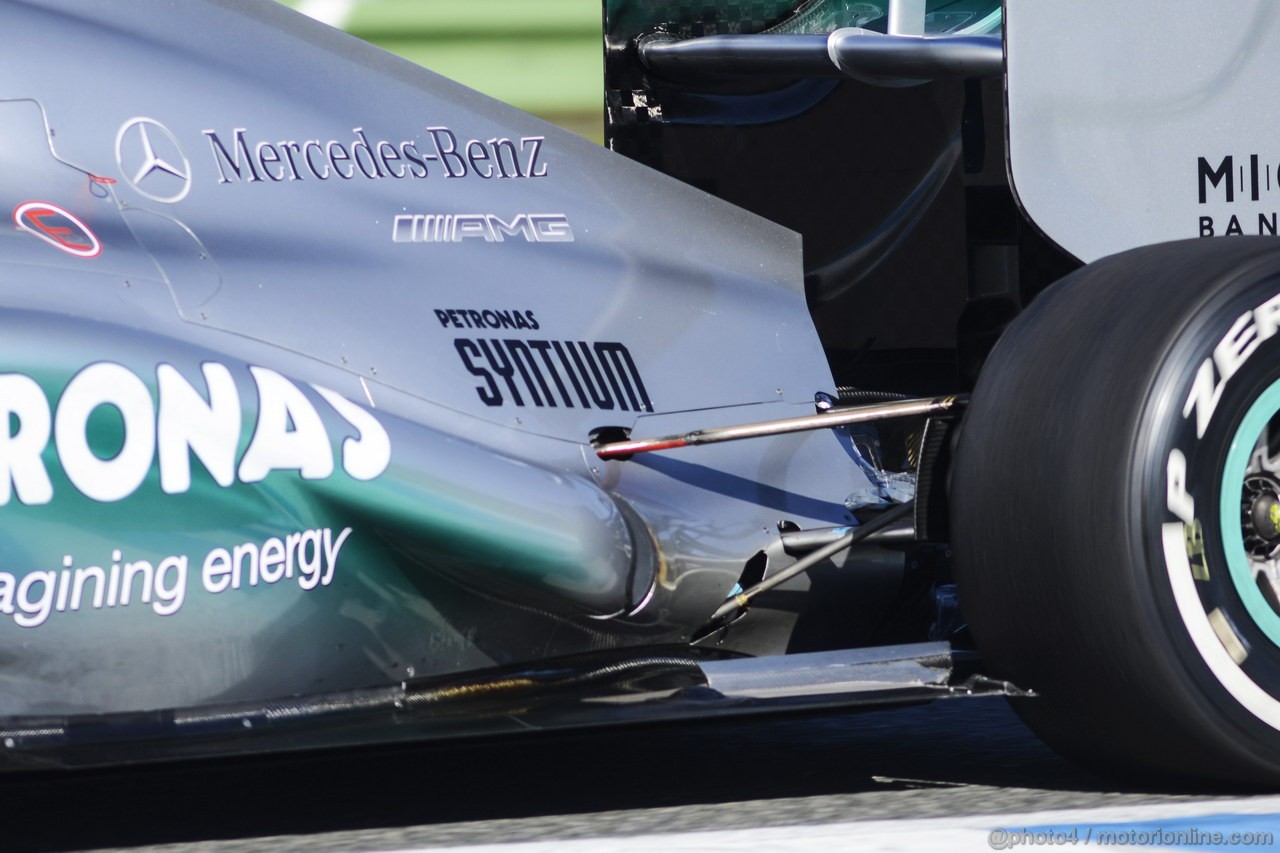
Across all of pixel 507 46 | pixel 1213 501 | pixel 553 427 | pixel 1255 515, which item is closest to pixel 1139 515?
pixel 1213 501

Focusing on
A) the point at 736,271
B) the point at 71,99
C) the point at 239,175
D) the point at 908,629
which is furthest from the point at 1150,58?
the point at 71,99

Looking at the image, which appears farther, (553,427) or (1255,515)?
(553,427)

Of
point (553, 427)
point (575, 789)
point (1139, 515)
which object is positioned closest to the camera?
point (1139, 515)

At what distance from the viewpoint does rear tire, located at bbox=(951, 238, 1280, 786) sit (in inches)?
111

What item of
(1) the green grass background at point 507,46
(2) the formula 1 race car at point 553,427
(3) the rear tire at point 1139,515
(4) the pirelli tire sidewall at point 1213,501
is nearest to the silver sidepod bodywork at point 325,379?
(2) the formula 1 race car at point 553,427

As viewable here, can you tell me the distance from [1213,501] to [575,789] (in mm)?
1212

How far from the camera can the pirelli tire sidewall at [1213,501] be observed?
283cm

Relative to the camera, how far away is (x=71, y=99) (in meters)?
2.93

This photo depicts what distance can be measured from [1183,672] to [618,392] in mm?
1056

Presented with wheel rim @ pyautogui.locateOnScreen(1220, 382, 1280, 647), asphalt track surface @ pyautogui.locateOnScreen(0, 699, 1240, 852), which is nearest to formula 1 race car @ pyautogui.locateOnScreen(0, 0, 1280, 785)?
wheel rim @ pyautogui.locateOnScreen(1220, 382, 1280, 647)

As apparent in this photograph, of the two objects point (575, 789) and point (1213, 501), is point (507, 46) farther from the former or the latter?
point (1213, 501)

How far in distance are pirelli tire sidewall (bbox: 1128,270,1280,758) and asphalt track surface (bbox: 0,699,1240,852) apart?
0.77 feet

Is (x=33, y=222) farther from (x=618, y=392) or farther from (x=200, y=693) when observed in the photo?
(x=618, y=392)

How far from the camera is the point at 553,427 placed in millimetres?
3193
